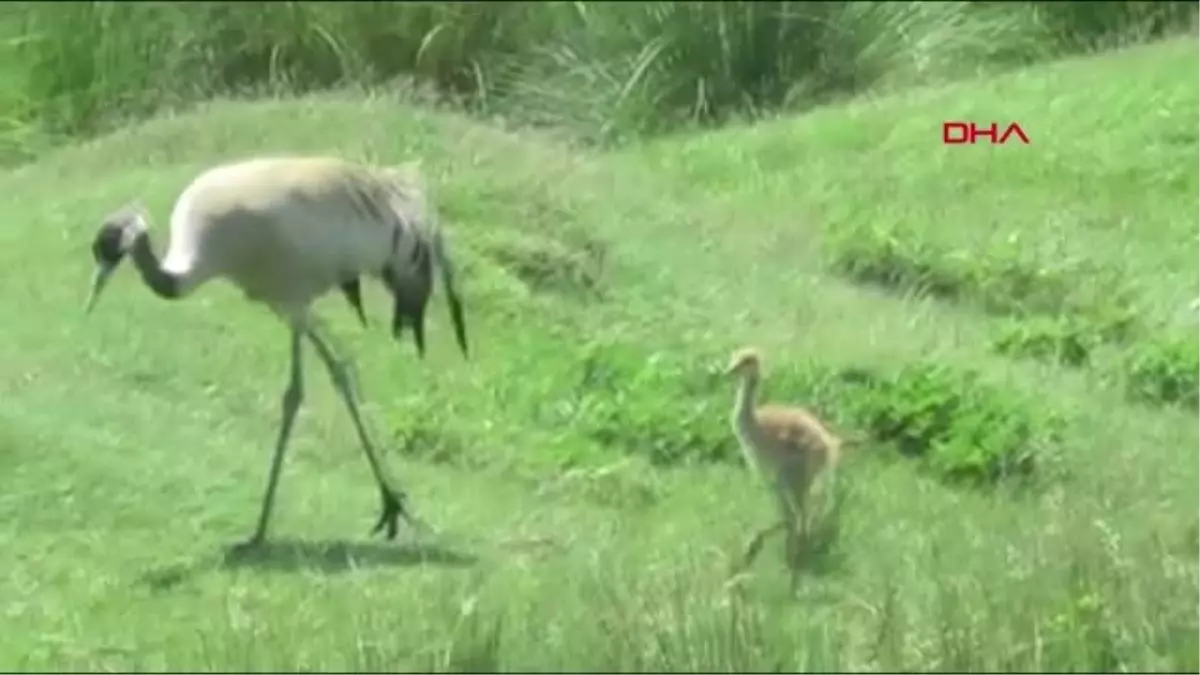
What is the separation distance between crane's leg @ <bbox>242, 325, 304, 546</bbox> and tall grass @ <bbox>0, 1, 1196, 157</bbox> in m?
6.27

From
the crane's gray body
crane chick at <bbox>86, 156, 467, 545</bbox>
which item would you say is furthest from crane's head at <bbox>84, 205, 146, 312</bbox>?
the crane's gray body

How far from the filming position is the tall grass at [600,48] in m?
14.9

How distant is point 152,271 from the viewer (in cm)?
755

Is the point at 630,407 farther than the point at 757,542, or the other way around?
the point at 630,407

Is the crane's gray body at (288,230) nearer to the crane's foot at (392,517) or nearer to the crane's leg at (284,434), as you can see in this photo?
the crane's leg at (284,434)

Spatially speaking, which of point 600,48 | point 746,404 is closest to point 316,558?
point 746,404

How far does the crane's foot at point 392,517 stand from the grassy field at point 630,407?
0.21ft

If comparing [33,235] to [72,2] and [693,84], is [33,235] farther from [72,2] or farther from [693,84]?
[693,84]

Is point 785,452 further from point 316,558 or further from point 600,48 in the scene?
point 600,48

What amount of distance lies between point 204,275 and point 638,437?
5.27ft

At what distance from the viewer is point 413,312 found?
7.93 metres

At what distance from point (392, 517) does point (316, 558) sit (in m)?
0.39

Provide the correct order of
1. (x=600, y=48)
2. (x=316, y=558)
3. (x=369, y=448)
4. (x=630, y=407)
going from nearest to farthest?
1. (x=316, y=558)
2. (x=369, y=448)
3. (x=630, y=407)
4. (x=600, y=48)

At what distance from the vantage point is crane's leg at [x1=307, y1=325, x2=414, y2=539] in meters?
7.78
